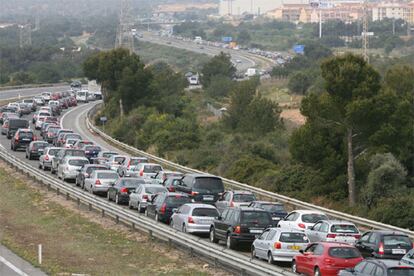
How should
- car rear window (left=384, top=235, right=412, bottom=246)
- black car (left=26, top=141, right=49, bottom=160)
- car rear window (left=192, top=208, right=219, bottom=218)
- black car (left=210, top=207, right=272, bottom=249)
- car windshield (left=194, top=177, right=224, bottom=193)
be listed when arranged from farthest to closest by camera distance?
black car (left=26, top=141, right=49, bottom=160) < car windshield (left=194, top=177, right=224, bottom=193) < car rear window (left=192, top=208, right=219, bottom=218) < black car (left=210, top=207, right=272, bottom=249) < car rear window (left=384, top=235, right=412, bottom=246)

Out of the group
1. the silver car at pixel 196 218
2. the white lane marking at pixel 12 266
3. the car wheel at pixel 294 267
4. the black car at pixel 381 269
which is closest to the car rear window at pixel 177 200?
the silver car at pixel 196 218

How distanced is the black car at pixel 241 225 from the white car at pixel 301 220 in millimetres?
925

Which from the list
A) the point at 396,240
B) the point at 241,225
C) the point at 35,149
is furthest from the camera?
the point at 35,149

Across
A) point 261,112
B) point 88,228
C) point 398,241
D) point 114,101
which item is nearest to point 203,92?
point 114,101

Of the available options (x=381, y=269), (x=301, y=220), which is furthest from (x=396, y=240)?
(x=381, y=269)

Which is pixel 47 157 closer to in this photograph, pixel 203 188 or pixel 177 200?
pixel 203 188

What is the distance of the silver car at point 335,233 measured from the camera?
32438 mm

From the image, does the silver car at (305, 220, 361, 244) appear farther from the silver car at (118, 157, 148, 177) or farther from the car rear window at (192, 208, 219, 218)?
the silver car at (118, 157, 148, 177)

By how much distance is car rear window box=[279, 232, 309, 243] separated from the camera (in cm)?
3067

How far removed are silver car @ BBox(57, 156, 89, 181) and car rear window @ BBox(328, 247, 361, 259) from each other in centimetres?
2454

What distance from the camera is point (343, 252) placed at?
28.2 meters

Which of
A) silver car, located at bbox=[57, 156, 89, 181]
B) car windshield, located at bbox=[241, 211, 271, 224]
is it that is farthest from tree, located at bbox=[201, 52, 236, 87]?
car windshield, located at bbox=[241, 211, 271, 224]

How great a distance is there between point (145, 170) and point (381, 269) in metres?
27.2

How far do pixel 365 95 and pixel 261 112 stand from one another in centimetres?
3210
